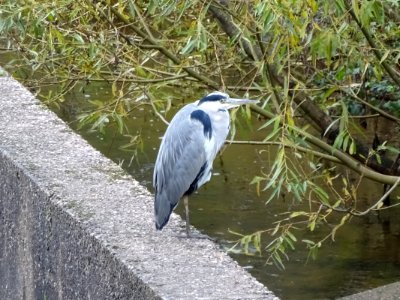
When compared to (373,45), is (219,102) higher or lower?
higher

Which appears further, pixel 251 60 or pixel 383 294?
pixel 251 60

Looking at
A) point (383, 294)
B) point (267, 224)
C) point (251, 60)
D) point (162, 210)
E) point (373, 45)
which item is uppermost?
point (162, 210)

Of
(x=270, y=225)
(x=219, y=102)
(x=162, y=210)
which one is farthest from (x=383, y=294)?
(x=270, y=225)

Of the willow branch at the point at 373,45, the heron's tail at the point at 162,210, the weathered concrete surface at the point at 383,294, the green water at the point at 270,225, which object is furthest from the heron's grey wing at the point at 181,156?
the green water at the point at 270,225

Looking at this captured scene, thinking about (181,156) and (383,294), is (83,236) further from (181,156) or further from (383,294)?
(383,294)

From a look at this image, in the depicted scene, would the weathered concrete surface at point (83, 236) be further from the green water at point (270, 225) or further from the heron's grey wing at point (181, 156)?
the green water at point (270, 225)

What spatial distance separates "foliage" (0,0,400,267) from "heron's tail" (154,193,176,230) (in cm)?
129

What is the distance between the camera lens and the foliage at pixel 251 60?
5.31 m

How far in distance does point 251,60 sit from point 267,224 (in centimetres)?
218

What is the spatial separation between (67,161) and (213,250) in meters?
1.00

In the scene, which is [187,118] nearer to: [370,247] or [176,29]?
[176,29]

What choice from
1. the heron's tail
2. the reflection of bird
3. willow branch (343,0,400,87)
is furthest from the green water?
the heron's tail

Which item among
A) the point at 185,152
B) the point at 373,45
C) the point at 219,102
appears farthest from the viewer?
the point at 373,45

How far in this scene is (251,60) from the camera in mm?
6457
